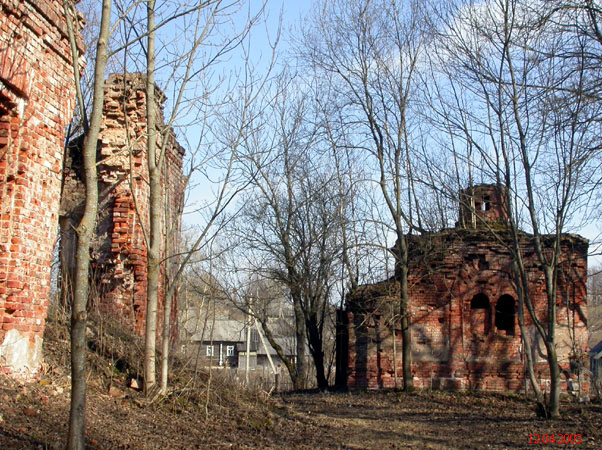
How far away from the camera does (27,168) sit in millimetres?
6602

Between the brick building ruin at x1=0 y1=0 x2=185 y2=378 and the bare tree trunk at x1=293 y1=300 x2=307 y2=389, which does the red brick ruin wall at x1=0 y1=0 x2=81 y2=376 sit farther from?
the bare tree trunk at x1=293 y1=300 x2=307 y2=389

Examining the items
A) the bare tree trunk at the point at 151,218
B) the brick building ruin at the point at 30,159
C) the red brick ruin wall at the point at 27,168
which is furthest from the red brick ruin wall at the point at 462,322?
the red brick ruin wall at the point at 27,168

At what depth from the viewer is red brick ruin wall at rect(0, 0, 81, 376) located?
6297 mm

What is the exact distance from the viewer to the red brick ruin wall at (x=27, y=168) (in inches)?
248

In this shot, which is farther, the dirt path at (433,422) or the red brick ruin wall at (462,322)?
the red brick ruin wall at (462,322)

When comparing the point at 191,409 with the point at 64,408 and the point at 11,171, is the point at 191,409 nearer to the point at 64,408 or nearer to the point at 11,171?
the point at 64,408

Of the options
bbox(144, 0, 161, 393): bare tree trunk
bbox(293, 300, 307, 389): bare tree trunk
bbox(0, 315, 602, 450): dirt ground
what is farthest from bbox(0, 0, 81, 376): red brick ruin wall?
bbox(293, 300, 307, 389): bare tree trunk

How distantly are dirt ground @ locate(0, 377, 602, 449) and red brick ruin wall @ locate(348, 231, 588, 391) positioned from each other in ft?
8.37

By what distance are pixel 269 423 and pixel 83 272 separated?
4.51 metres

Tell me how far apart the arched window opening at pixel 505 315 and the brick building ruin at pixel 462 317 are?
0.03 m

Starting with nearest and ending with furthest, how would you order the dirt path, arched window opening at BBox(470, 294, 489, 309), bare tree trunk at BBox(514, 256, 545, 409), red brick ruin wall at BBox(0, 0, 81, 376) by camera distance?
red brick ruin wall at BBox(0, 0, 81, 376) < the dirt path < bare tree trunk at BBox(514, 256, 545, 409) < arched window opening at BBox(470, 294, 489, 309)

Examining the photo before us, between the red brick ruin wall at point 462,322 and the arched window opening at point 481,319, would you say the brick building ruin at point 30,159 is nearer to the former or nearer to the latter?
the red brick ruin wall at point 462,322

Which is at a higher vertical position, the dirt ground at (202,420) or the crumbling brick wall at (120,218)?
the crumbling brick wall at (120,218)

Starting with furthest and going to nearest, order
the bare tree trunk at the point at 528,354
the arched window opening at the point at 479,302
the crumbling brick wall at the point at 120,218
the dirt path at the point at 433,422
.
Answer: the arched window opening at the point at 479,302, the bare tree trunk at the point at 528,354, the crumbling brick wall at the point at 120,218, the dirt path at the point at 433,422
